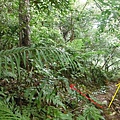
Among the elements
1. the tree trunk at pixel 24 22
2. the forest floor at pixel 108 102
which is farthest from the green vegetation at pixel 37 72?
the forest floor at pixel 108 102

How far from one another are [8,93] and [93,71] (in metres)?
2.58

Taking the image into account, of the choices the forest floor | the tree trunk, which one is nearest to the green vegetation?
the tree trunk

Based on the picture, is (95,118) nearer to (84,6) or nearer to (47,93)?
(47,93)

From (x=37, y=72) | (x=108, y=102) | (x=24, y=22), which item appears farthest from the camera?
(x=108, y=102)

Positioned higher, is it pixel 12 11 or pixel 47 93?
pixel 12 11

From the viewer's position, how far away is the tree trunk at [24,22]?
9.03 ft

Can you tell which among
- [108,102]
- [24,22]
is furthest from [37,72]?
[108,102]

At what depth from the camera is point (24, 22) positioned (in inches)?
119

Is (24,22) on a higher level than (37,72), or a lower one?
higher

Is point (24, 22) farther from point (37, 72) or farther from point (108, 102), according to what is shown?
point (108, 102)

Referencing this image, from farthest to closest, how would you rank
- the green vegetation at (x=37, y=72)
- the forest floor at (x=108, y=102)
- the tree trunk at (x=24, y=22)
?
the forest floor at (x=108, y=102) → the tree trunk at (x=24, y=22) → the green vegetation at (x=37, y=72)

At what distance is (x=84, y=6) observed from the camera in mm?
6078

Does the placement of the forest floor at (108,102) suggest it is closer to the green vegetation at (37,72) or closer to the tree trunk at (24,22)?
the green vegetation at (37,72)

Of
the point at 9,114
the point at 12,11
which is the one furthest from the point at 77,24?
the point at 9,114
